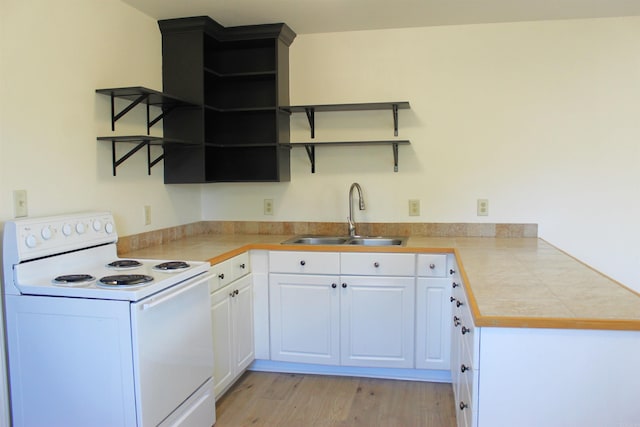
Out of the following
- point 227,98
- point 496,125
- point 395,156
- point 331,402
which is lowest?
point 331,402

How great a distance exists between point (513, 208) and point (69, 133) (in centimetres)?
263

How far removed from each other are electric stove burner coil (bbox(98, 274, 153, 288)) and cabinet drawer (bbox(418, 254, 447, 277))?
1564mm

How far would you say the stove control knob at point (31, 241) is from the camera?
1.97 m

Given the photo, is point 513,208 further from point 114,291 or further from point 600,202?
point 114,291

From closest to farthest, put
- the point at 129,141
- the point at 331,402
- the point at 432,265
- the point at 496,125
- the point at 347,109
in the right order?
the point at 129,141 → the point at 331,402 → the point at 432,265 → the point at 496,125 → the point at 347,109

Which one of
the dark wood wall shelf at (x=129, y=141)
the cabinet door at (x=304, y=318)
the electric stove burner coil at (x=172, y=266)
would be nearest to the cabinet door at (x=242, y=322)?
the cabinet door at (x=304, y=318)

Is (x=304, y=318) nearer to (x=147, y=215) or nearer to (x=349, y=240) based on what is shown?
(x=349, y=240)

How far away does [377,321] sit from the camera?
3.02 m

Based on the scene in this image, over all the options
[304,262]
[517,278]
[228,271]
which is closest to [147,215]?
[228,271]

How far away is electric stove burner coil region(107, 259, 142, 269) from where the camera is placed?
234 cm

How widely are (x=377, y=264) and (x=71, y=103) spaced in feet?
5.96

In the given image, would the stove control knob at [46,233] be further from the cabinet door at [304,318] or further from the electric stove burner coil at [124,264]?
the cabinet door at [304,318]

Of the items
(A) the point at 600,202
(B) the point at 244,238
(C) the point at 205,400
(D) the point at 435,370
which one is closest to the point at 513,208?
(A) the point at 600,202

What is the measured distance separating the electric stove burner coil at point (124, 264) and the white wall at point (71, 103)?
0.32m
